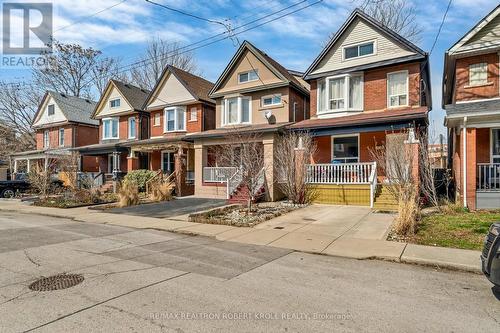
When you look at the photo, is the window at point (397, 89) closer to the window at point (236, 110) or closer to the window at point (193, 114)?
the window at point (236, 110)

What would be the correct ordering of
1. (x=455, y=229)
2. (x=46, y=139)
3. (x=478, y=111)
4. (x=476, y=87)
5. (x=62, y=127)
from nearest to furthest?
(x=455, y=229)
(x=478, y=111)
(x=476, y=87)
(x=62, y=127)
(x=46, y=139)

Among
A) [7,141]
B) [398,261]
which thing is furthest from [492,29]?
[7,141]

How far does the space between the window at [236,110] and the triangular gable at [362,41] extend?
4.61 metres

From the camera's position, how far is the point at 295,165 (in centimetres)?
1546

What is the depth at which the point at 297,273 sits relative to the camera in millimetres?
6191

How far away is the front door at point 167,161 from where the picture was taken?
26.7 m

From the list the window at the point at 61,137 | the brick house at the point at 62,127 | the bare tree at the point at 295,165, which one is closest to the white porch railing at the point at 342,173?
the bare tree at the point at 295,165

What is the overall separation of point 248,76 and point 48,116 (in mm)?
26415

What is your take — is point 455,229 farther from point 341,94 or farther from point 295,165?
point 341,94

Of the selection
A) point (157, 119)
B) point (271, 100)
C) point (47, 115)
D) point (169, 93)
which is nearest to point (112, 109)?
point (157, 119)

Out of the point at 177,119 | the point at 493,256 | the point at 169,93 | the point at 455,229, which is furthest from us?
the point at 169,93

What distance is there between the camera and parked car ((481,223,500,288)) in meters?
4.50

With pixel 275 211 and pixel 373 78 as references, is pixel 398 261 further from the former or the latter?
pixel 373 78

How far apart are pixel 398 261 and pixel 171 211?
1040cm
